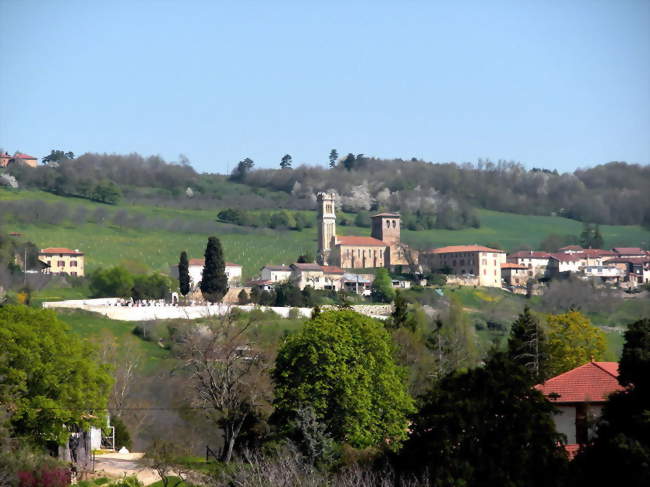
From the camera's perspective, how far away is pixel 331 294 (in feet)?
371

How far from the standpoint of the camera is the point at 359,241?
14725 centimetres

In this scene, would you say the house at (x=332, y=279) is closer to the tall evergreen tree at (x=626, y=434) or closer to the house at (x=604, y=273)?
the house at (x=604, y=273)

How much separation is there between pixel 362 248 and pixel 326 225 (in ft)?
25.4

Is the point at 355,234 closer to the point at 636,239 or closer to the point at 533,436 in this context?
the point at 636,239

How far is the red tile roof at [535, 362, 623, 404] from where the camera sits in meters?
34.4

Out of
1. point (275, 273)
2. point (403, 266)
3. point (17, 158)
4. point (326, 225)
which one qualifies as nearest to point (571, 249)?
point (403, 266)

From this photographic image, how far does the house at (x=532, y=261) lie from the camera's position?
140000mm

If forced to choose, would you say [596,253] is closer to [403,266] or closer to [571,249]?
[571,249]

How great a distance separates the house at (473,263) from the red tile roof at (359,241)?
9705mm

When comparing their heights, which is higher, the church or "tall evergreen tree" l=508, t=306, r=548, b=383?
the church

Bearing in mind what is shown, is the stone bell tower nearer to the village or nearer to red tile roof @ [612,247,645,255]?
the village

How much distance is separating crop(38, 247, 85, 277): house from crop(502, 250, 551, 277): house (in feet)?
153

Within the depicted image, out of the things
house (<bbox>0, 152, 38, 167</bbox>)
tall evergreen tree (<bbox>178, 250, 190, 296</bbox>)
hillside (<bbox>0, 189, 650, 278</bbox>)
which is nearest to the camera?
tall evergreen tree (<bbox>178, 250, 190, 296</bbox>)

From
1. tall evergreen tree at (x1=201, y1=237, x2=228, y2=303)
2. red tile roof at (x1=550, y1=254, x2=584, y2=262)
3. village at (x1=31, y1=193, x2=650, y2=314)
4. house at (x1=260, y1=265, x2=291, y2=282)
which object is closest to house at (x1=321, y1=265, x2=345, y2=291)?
village at (x1=31, y1=193, x2=650, y2=314)
